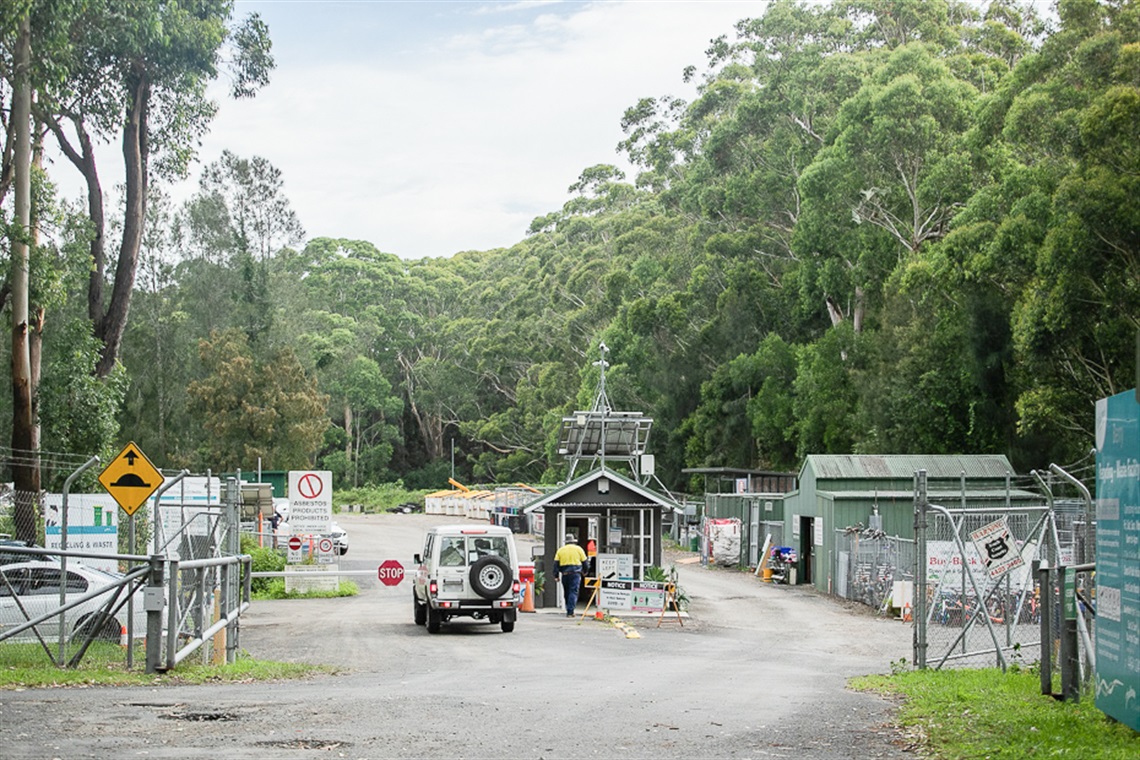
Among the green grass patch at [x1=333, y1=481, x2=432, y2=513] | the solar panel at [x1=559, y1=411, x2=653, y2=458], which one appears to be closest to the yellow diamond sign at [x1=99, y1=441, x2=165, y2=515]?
the solar panel at [x1=559, y1=411, x2=653, y2=458]

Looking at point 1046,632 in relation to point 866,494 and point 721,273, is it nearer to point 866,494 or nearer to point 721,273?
point 866,494

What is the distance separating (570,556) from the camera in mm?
29047

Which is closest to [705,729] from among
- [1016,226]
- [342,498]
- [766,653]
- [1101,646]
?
[1101,646]

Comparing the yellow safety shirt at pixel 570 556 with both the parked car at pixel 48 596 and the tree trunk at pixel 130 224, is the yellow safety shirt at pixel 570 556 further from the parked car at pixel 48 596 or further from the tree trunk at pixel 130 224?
the tree trunk at pixel 130 224

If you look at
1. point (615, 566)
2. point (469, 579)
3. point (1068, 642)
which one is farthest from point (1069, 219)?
point (1068, 642)

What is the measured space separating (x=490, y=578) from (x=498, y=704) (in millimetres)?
11694

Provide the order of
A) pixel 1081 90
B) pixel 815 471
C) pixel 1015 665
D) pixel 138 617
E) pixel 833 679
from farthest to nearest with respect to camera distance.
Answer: pixel 815 471
pixel 1081 90
pixel 138 617
pixel 833 679
pixel 1015 665

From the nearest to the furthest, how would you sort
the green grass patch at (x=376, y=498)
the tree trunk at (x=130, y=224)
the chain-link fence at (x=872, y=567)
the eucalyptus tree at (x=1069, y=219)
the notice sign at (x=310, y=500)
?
the chain-link fence at (x=872, y=567) → the eucalyptus tree at (x=1069, y=219) → the notice sign at (x=310, y=500) → the tree trunk at (x=130, y=224) → the green grass patch at (x=376, y=498)

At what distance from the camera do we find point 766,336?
63.8 meters

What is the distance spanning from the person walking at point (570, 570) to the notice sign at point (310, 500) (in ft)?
23.7

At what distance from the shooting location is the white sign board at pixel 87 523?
24.4 m

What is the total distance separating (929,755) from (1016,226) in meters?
28.8

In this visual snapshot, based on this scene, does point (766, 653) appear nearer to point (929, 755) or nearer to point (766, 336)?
point (929, 755)

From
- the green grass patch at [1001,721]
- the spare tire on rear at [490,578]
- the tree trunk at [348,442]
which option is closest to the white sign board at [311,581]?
the spare tire on rear at [490,578]
